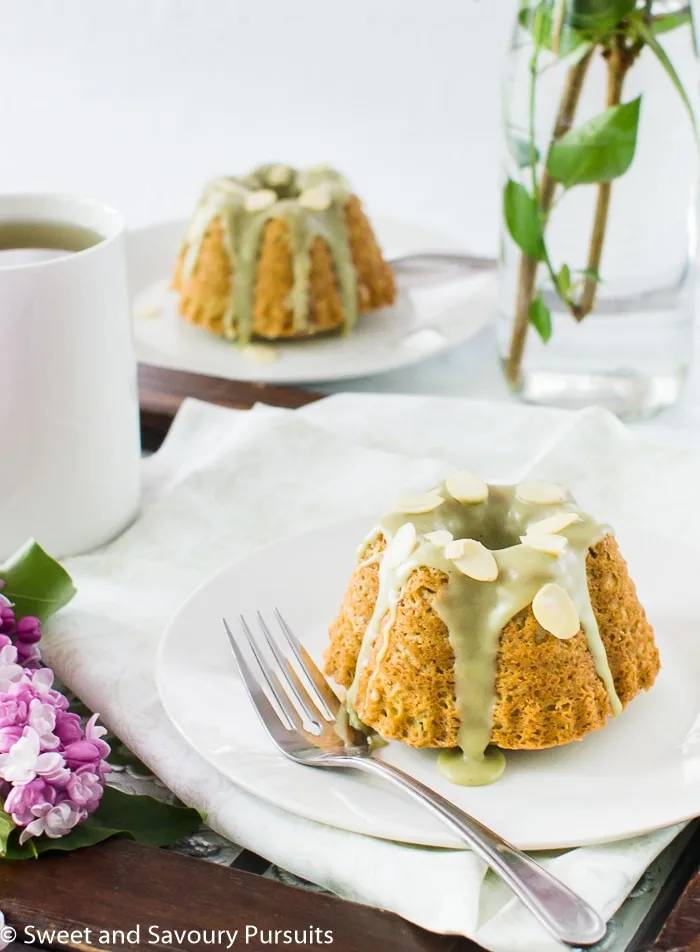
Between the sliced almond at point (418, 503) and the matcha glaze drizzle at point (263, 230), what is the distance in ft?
2.39

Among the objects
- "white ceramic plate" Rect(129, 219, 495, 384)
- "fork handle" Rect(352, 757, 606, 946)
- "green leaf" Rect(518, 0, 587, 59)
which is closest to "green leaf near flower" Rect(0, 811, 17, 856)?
"fork handle" Rect(352, 757, 606, 946)

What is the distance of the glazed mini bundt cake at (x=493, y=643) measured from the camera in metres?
0.89

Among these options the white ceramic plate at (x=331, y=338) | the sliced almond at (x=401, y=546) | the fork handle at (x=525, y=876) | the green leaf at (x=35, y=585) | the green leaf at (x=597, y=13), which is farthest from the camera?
the white ceramic plate at (x=331, y=338)

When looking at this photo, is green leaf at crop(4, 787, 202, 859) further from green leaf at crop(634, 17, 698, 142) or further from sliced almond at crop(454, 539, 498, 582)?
green leaf at crop(634, 17, 698, 142)

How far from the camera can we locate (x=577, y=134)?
133cm

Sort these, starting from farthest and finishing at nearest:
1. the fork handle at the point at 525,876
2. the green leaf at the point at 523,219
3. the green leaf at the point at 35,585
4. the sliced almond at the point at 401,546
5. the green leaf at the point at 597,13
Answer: the green leaf at the point at 523,219 < the green leaf at the point at 597,13 < the green leaf at the point at 35,585 < the sliced almond at the point at 401,546 < the fork handle at the point at 525,876

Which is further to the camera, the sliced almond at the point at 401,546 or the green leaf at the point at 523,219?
the green leaf at the point at 523,219

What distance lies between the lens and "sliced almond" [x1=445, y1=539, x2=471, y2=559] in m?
0.89

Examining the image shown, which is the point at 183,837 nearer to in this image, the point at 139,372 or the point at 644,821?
the point at 644,821

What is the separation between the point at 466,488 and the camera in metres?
0.97

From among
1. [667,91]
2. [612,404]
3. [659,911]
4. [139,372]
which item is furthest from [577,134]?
[659,911]

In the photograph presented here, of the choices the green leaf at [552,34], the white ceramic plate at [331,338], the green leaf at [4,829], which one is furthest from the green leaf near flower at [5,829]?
the green leaf at [552,34]

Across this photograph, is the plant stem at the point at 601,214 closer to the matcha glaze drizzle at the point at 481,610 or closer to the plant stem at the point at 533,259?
the plant stem at the point at 533,259

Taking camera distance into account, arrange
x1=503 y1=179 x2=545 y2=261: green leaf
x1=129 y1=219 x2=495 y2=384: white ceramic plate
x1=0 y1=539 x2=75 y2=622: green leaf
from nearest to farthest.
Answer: x1=0 y1=539 x2=75 y2=622: green leaf → x1=503 y1=179 x2=545 y2=261: green leaf → x1=129 y1=219 x2=495 y2=384: white ceramic plate
